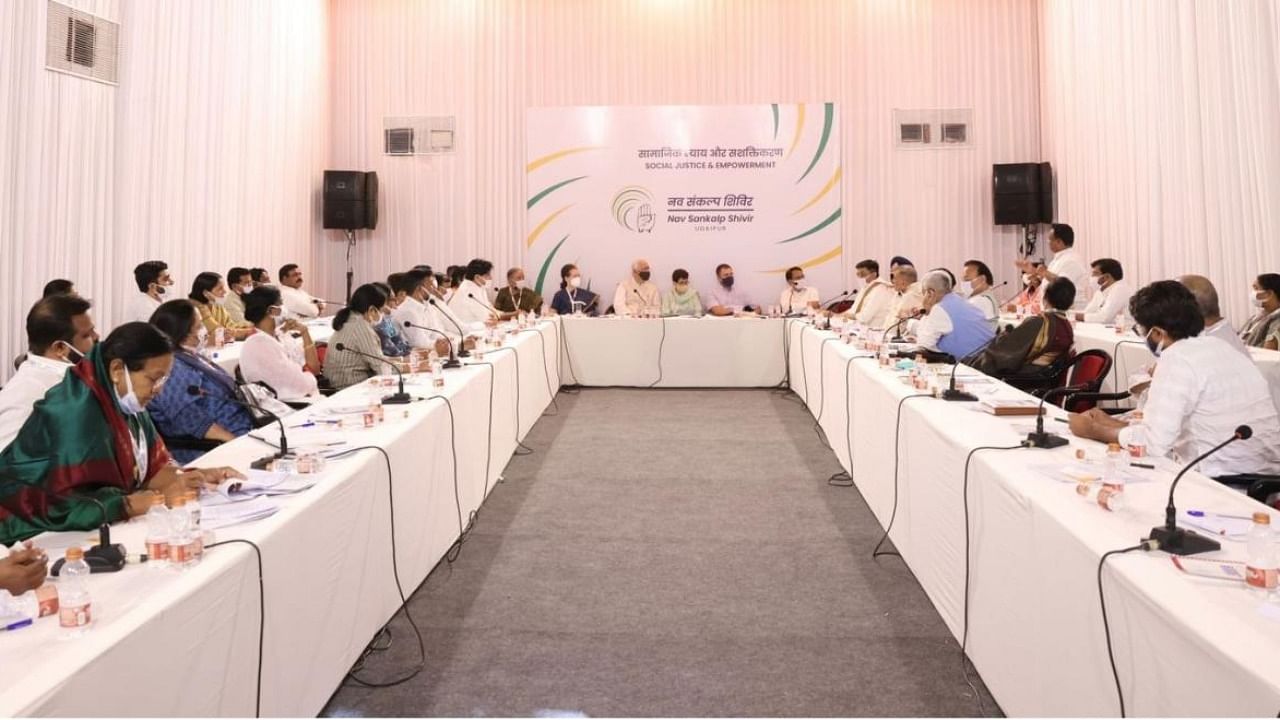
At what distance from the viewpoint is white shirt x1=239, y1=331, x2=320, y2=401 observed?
411 centimetres

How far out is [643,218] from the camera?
373 inches

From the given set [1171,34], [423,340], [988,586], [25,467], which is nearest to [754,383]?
[423,340]

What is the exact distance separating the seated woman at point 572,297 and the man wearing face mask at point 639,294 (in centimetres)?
26

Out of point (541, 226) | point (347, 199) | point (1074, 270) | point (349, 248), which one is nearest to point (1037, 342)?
point (1074, 270)

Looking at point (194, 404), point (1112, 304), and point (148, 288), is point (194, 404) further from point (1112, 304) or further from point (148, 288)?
point (1112, 304)

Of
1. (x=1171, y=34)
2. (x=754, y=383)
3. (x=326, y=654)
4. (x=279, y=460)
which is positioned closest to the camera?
(x=326, y=654)

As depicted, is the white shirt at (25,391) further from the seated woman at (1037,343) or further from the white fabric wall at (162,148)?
the seated woman at (1037,343)

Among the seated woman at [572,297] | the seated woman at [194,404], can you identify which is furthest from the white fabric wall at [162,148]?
the seated woman at [194,404]

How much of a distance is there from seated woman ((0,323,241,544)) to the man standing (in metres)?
5.86

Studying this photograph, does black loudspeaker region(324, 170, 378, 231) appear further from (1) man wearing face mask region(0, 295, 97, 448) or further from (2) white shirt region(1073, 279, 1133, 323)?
(2) white shirt region(1073, 279, 1133, 323)

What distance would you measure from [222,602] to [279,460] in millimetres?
888

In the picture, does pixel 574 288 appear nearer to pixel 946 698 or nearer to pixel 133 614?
pixel 946 698

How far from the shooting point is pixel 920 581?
3193mm

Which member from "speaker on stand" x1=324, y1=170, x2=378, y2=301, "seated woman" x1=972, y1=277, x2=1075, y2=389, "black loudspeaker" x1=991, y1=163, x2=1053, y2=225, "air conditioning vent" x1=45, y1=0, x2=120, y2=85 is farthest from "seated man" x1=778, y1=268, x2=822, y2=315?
"air conditioning vent" x1=45, y1=0, x2=120, y2=85
